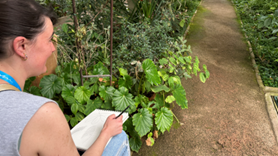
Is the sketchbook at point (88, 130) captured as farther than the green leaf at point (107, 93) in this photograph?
No

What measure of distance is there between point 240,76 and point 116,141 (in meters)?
2.82

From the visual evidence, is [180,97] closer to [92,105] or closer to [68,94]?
[92,105]

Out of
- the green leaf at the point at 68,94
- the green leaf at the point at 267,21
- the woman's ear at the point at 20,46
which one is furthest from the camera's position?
the green leaf at the point at 267,21

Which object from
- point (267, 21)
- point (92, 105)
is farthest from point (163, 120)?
point (267, 21)

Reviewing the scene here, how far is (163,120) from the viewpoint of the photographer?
1.84 meters

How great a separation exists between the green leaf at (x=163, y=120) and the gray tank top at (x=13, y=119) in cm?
131

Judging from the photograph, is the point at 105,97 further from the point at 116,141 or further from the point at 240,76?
the point at 240,76

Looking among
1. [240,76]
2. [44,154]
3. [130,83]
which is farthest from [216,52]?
[44,154]

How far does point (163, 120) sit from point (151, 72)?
0.50 m

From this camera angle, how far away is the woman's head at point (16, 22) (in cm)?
71

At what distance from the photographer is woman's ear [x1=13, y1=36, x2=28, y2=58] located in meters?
0.75

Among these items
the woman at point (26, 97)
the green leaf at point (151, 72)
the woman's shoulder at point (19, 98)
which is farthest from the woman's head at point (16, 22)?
the green leaf at point (151, 72)

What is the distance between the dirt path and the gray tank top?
139 centimetres

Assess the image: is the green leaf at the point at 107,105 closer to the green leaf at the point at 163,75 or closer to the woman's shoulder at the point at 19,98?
the green leaf at the point at 163,75
